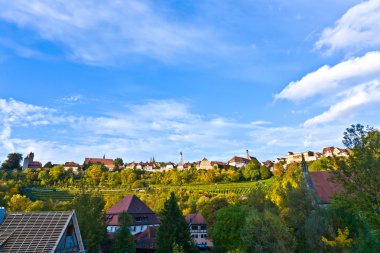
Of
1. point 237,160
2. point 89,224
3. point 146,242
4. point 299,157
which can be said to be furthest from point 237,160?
point 89,224

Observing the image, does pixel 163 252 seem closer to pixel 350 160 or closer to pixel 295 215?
pixel 295 215

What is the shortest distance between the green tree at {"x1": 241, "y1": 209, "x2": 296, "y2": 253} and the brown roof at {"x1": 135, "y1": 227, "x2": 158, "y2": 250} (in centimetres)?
1814

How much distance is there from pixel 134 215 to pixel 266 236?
104 ft

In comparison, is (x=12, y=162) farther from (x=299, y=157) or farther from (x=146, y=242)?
(x=299, y=157)

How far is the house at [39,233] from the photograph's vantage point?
25219mm

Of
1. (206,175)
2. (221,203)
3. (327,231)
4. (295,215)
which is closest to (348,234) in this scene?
(327,231)

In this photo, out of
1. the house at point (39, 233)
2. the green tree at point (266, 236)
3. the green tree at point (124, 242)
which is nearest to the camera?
the house at point (39, 233)

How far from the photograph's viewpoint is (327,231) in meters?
33.0

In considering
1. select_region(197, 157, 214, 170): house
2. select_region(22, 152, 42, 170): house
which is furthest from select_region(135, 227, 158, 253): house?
select_region(22, 152, 42, 170): house

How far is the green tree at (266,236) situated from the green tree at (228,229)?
479cm

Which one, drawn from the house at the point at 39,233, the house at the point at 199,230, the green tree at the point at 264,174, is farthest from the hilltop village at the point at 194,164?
the house at the point at 39,233

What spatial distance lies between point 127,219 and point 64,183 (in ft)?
315

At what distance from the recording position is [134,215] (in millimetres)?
57812

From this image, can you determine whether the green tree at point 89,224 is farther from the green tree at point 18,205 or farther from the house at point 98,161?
the house at point 98,161
